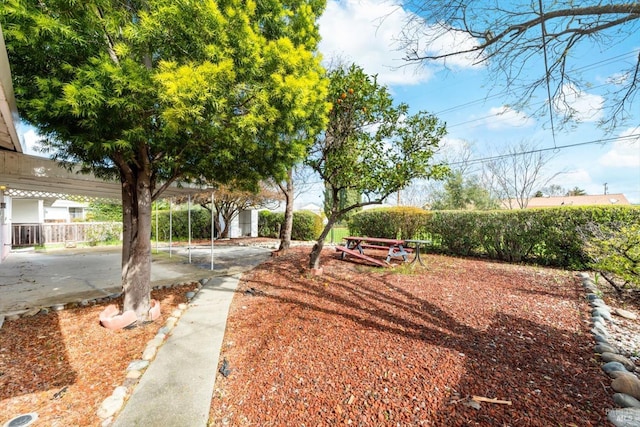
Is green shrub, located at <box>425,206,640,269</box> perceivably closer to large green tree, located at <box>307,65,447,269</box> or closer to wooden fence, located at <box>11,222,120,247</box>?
large green tree, located at <box>307,65,447,269</box>

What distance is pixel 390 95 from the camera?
5.40m

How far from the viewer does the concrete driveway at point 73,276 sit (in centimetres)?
470

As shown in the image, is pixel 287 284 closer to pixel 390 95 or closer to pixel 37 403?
pixel 37 403

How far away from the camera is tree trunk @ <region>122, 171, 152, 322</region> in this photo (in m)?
3.77

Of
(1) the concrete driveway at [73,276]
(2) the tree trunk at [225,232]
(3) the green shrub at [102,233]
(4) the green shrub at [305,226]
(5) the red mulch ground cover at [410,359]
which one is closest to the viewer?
(5) the red mulch ground cover at [410,359]

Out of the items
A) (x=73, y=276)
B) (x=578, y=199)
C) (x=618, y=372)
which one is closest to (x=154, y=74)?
(x=618, y=372)

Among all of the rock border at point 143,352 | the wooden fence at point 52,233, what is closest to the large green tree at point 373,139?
the rock border at point 143,352

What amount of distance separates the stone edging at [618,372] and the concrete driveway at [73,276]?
6.65 metres

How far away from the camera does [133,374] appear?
8.54 ft

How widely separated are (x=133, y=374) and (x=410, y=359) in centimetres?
274

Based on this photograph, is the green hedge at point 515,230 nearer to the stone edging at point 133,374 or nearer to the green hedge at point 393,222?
the green hedge at point 393,222

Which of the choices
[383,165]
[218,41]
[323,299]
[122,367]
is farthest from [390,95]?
[122,367]

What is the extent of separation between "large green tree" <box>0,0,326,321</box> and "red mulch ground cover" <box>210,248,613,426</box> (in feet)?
8.15

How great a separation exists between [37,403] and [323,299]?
3336mm
